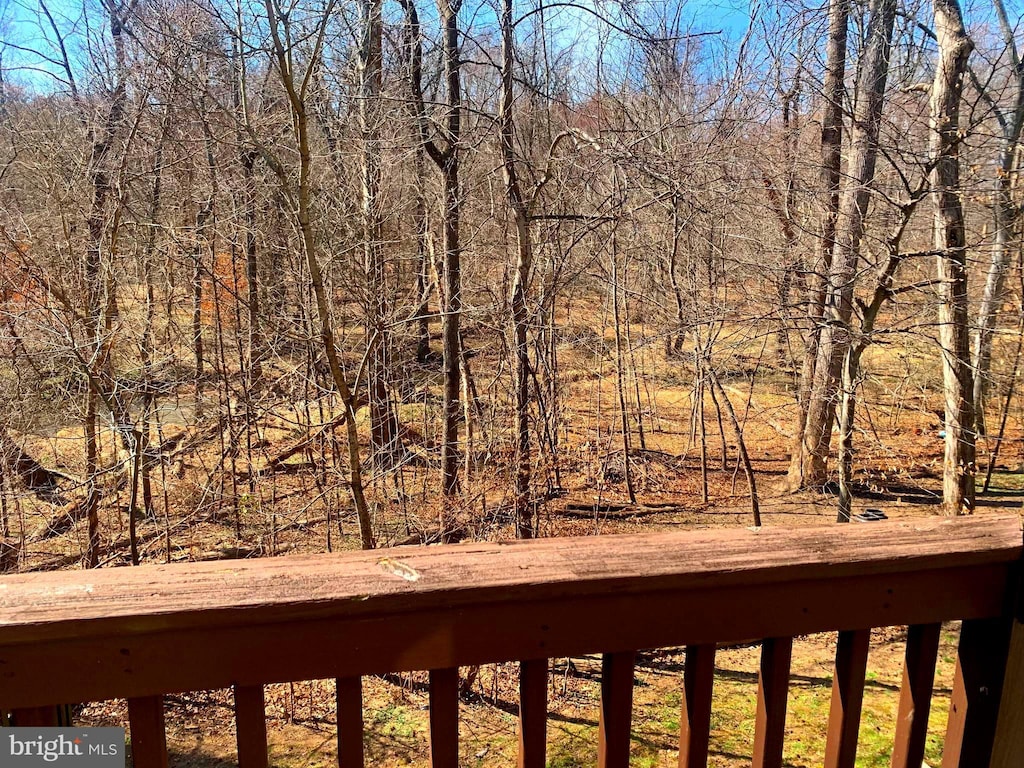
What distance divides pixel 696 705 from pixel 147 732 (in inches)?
29.5

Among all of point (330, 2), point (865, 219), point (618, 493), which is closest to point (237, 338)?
point (330, 2)

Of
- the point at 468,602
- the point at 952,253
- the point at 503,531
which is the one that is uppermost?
the point at 952,253

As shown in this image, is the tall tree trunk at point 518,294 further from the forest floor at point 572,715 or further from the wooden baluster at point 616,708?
the wooden baluster at point 616,708

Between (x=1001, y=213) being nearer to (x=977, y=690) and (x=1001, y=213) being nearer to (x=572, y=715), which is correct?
(x=572, y=715)

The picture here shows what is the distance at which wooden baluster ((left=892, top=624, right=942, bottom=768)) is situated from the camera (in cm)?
112

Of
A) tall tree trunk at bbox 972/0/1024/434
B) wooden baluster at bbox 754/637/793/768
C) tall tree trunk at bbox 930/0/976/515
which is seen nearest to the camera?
wooden baluster at bbox 754/637/793/768

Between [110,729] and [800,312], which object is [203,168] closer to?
[800,312]

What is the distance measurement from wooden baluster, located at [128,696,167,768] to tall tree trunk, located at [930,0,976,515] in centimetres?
499

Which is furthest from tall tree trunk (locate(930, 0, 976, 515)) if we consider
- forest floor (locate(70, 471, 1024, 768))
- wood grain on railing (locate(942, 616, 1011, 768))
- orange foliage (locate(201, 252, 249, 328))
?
orange foliage (locate(201, 252, 249, 328))

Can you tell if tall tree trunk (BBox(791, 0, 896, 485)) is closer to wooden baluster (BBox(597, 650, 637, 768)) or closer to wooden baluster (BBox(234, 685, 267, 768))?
wooden baluster (BBox(597, 650, 637, 768))

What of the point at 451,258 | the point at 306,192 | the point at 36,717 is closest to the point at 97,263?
the point at 451,258

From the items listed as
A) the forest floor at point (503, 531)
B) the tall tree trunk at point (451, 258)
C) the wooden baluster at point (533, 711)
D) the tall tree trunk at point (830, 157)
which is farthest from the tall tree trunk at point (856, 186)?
the wooden baluster at point (533, 711)

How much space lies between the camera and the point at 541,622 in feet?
3.10

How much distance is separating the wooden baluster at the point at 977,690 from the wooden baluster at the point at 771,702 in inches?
10.5
